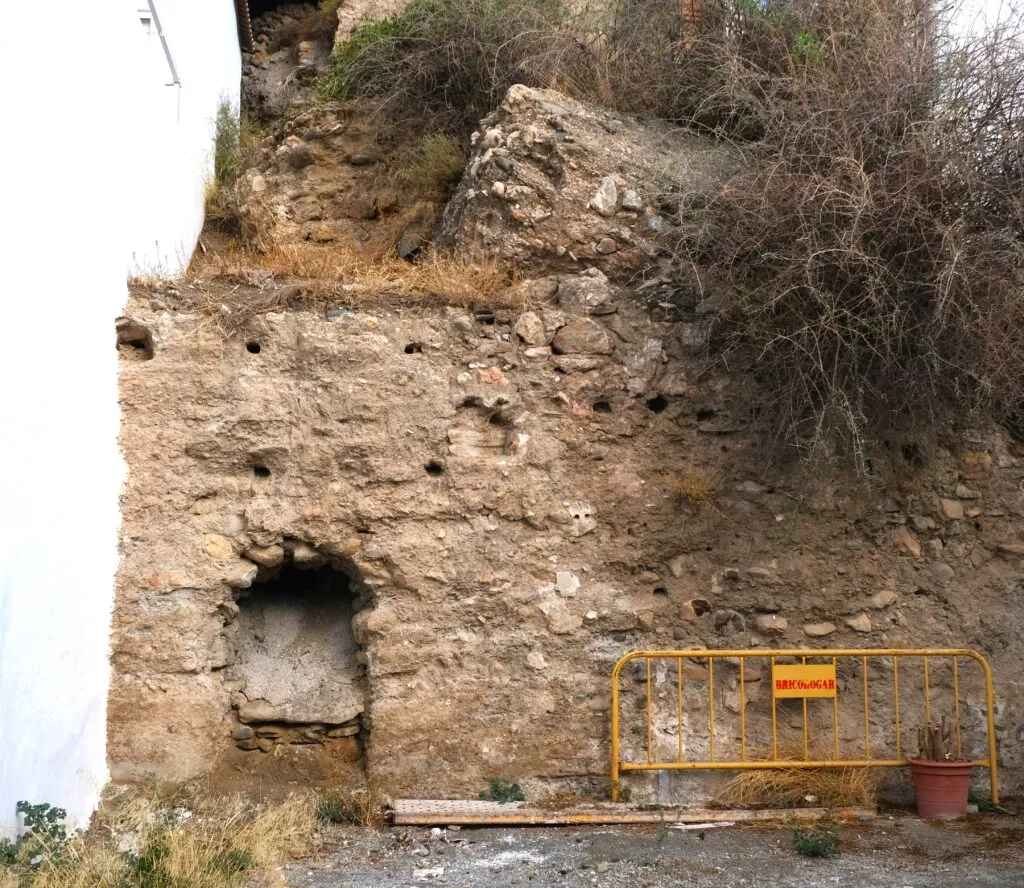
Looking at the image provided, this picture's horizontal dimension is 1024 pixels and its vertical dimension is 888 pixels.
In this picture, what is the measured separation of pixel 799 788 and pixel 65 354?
422cm

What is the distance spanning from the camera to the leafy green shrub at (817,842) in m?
4.84

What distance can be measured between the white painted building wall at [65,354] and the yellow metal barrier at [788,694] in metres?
2.69

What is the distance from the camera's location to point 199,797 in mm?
5477

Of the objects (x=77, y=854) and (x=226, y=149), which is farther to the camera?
(x=226, y=149)

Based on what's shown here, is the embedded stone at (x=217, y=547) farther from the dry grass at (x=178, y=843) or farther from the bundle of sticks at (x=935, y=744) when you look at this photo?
the bundle of sticks at (x=935, y=744)

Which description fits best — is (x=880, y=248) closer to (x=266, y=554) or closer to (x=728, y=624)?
(x=728, y=624)

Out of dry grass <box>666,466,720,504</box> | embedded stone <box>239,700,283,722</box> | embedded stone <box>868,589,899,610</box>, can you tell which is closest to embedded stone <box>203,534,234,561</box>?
embedded stone <box>239,700,283,722</box>

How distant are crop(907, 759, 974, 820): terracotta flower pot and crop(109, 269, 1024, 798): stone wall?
58 cm

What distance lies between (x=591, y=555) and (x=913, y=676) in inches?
75.1

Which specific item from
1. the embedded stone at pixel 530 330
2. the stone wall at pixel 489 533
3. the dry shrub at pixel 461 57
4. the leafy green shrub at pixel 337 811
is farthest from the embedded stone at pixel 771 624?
the dry shrub at pixel 461 57

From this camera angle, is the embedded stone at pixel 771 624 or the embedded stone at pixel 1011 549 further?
the embedded stone at pixel 1011 549

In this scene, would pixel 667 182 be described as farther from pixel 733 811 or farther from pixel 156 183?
pixel 733 811

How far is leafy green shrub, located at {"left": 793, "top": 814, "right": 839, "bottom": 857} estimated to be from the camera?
4.84m

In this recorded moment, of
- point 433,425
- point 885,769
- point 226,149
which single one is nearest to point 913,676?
point 885,769
